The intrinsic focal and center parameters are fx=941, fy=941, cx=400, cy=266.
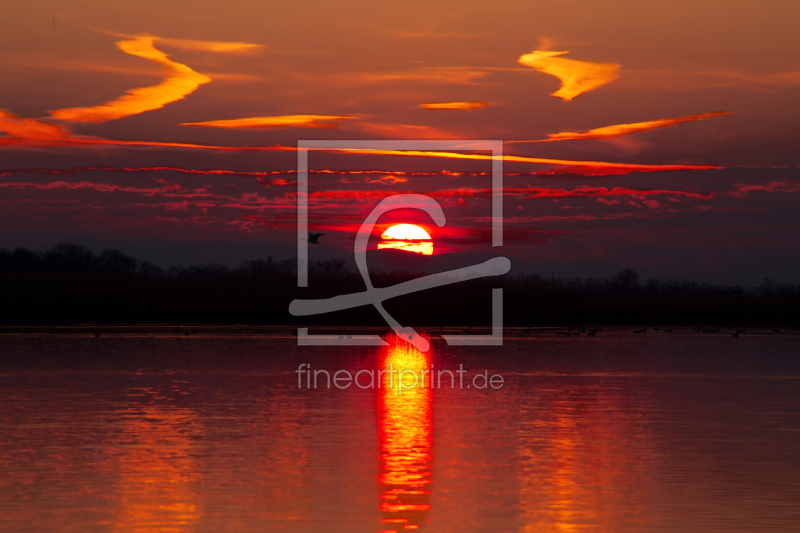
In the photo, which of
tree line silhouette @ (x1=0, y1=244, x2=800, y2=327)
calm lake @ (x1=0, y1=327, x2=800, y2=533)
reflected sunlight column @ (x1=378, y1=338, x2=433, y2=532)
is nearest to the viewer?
calm lake @ (x1=0, y1=327, x2=800, y2=533)

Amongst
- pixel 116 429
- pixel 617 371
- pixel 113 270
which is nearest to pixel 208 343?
pixel 617 371

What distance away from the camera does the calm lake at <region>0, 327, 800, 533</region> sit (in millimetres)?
12539

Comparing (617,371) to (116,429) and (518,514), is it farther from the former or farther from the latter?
(518,514)

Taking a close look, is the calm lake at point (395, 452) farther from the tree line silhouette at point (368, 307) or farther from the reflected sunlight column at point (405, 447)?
the tree line silhouette at point (368, 307)

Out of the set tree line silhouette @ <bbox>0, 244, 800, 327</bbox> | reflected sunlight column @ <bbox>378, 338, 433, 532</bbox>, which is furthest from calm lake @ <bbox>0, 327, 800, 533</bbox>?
tree line silhouette @ <bbox>0, 244, 800, 327</bbox>

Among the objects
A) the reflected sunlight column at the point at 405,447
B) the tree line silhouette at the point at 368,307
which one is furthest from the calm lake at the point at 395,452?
the tree line silhouette at the point at 368,307

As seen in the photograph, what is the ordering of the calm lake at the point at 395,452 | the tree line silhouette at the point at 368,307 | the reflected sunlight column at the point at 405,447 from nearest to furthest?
1. the calm lake at the point at 395,452
2. the reflected sunlight column at the point at 405,447
3. the tree line silhouette at the point at 368,307

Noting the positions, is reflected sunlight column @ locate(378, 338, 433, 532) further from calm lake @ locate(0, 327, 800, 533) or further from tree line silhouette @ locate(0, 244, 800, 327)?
tree line silhouette @ locate(0, 244, 800, 327)

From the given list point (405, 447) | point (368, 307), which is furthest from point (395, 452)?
point (368, 307)

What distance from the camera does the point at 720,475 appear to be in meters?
15.4

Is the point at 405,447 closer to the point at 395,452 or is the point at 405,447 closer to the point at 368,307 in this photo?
the point at 395,452

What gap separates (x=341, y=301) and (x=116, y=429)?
206ft

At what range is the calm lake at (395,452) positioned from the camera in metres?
12.5

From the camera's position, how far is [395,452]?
17.3 m
